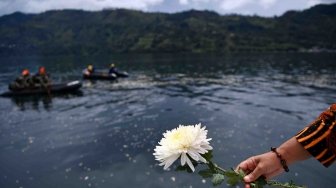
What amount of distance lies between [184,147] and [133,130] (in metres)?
24.0

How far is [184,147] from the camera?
2344 mm

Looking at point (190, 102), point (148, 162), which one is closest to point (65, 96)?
point (190, 102)

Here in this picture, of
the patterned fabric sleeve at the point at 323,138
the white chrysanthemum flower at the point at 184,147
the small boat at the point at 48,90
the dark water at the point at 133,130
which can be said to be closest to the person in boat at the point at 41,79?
the small boat at the point at 48,90

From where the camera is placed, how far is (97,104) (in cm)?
3744

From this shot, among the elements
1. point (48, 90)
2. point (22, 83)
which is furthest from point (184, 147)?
point (22, 83)

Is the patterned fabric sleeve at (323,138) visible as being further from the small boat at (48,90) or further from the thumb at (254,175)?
the small boat at (48,90)

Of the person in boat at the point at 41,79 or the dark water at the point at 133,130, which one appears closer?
the dark water at the point at 133,130

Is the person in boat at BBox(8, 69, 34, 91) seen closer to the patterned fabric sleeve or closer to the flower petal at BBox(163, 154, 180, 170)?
the flower petal at BBox(163, 154, 180, 170)

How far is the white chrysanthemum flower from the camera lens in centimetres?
231

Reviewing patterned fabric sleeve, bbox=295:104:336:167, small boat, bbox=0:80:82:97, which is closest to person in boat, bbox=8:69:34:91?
small boat, bbox=0:80:82:97

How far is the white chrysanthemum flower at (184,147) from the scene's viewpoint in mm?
2314

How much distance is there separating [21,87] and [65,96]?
6.19 metres

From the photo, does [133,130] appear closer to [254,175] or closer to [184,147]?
[254,175]

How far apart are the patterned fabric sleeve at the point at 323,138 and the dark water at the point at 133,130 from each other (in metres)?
14.8
